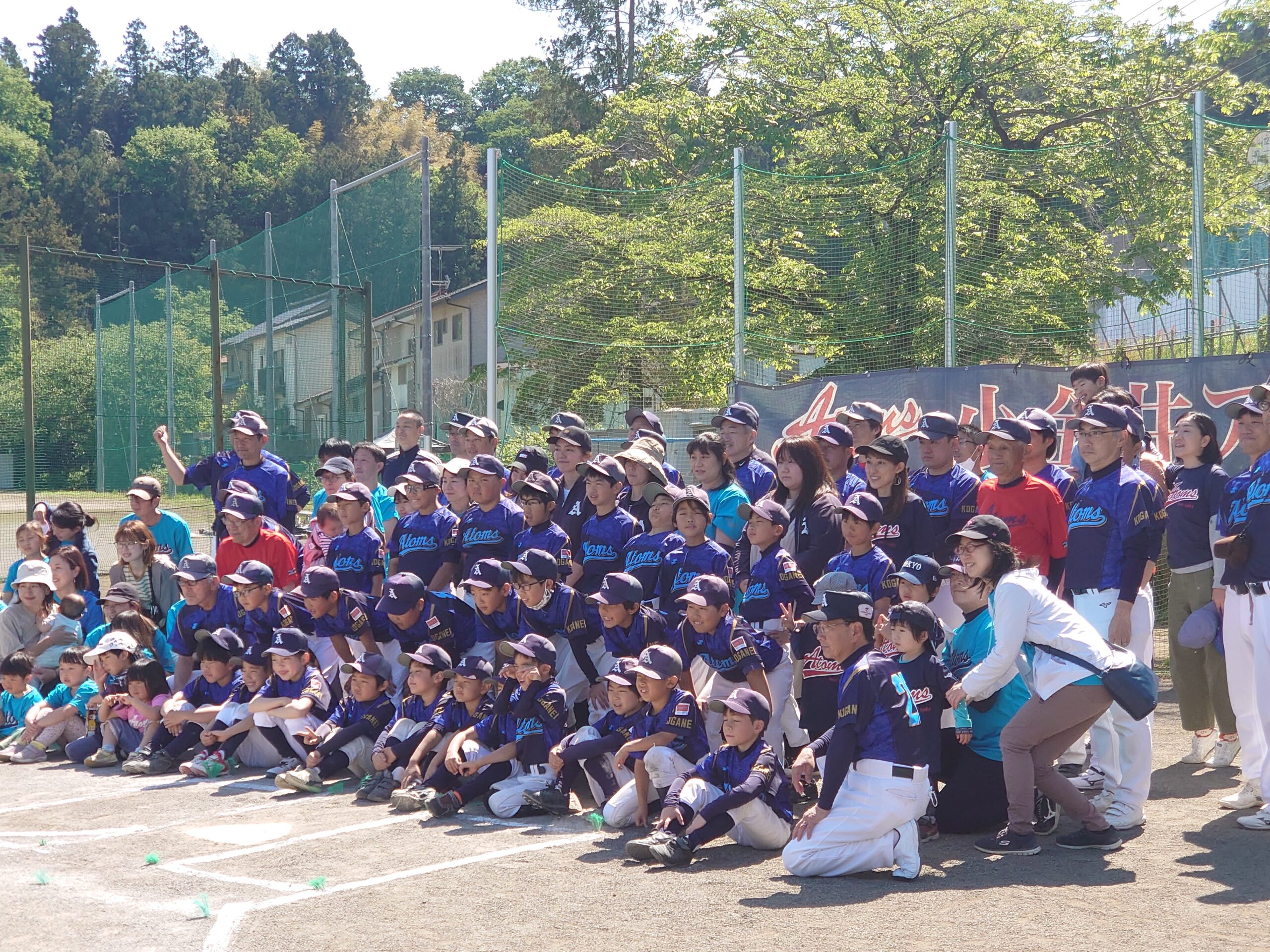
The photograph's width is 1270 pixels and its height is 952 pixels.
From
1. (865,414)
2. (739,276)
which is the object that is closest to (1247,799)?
(865,414)

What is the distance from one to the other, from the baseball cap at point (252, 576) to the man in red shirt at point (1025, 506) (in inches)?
175

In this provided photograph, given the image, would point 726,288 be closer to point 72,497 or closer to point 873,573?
point 72,497

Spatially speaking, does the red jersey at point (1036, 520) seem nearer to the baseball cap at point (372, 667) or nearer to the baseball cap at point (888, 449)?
the baseball cap at point (888, 449)

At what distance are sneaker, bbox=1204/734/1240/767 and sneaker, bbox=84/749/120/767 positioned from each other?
6.56 m

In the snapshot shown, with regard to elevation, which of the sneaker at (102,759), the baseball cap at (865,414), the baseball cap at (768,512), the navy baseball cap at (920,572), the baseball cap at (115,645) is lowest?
the sneaker at (102,759)

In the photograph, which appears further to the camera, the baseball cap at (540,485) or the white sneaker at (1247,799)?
the baseball cap at (540,485)

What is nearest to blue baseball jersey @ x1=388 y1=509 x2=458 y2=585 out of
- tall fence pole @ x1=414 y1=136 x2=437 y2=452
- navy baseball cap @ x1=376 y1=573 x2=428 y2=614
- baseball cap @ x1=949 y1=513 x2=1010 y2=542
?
navy baseball cap @ x1=376 y1=573 x2=428 y2=614

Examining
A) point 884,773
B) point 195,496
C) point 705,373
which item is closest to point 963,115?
point 705,373

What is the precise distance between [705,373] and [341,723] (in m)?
9.89

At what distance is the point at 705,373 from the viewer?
54.2 feet

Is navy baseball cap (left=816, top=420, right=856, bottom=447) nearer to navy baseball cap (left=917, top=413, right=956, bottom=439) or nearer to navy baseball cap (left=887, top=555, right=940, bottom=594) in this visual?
navy baseball cap (left=917, top=413, right=956, bottom=439)

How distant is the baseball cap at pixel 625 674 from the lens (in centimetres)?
612

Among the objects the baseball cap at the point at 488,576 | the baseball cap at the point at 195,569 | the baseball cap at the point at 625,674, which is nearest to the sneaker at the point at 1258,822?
the baseball cap at the point at 625,674

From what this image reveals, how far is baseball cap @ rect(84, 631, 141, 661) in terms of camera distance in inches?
324
